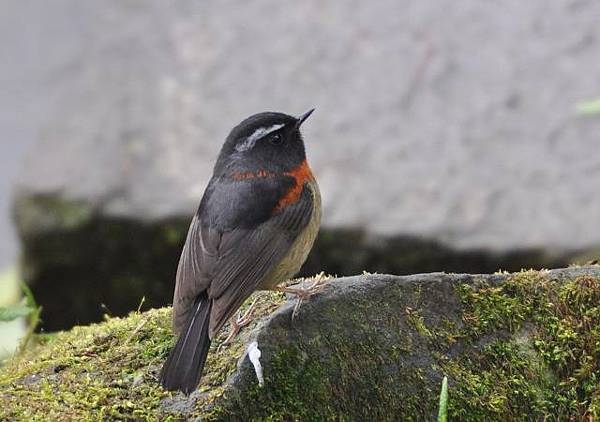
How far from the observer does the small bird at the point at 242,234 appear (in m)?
4.64

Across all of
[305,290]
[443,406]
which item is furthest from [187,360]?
[443,406]

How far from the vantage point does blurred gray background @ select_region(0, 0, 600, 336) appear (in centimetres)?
802

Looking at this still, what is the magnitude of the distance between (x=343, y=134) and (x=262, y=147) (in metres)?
2.61

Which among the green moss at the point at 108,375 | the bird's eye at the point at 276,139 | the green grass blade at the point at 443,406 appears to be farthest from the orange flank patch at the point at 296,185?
the green grass blade at the point at 443,406

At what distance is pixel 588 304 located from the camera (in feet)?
15.9

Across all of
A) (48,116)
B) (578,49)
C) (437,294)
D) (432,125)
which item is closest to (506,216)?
(432,125)

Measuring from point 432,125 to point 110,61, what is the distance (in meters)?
2.87

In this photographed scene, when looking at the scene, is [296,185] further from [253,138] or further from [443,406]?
[443,406]

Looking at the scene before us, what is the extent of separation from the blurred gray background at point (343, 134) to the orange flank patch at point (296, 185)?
6.42ft

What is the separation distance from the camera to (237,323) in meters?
4.83

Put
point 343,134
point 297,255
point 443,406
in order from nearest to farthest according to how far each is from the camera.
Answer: point 443,406
point 297,255
point 343,134

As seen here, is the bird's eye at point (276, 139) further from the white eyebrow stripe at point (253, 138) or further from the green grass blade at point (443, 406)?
the green grass blade at point (443, 406)

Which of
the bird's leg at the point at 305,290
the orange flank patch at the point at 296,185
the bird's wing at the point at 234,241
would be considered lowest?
the bird's leg at the point at 305,290

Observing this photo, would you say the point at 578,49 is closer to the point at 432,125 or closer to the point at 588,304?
the point at 432,125
